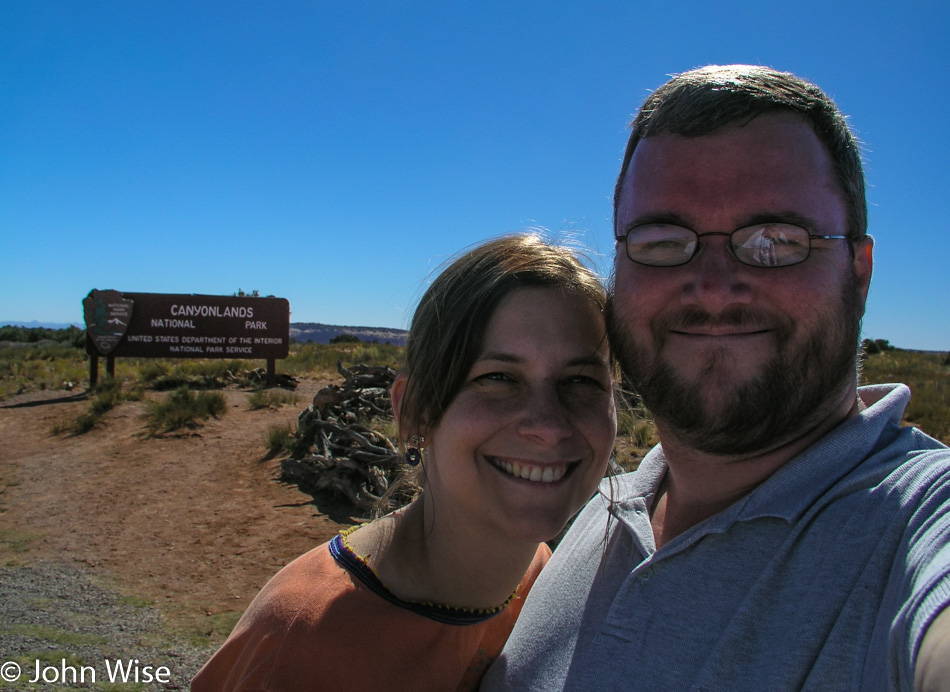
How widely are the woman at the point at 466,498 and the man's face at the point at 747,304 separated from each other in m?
0.29

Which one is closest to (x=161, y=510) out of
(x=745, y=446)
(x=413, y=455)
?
(x=413, y=455)

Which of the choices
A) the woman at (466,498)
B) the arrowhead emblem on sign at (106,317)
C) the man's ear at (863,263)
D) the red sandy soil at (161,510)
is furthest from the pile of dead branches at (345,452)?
the arrowhead emblem on sign at (106,317)

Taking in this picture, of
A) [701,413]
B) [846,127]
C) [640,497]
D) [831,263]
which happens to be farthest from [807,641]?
[846,127]

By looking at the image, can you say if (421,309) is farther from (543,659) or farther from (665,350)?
(543,659)

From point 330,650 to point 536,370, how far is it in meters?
0.86

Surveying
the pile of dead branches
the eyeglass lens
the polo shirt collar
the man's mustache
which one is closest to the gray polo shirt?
the polo shirt collar

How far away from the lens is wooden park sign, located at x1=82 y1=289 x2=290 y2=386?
14.2 metres

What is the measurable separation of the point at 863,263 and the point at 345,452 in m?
7.77

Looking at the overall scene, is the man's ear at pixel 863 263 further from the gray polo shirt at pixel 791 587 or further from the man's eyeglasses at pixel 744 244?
the gray polo shirt at pixel 791 587

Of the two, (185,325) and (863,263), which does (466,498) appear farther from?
(185,325)

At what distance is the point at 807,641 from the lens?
3.09 ft

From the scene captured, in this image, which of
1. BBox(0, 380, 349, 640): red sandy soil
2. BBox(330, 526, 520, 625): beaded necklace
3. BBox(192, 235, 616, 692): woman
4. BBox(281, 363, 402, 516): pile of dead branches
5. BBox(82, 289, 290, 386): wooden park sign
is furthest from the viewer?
BBox(82, 289, 290, 386): wooden park sign

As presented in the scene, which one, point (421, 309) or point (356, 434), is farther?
point (356, 434)

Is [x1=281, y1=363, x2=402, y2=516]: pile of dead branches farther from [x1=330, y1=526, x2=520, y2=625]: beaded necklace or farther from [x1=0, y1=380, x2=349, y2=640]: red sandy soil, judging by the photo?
[x1=330, y1=526, x2=520, y2=625]: beaded necklace
